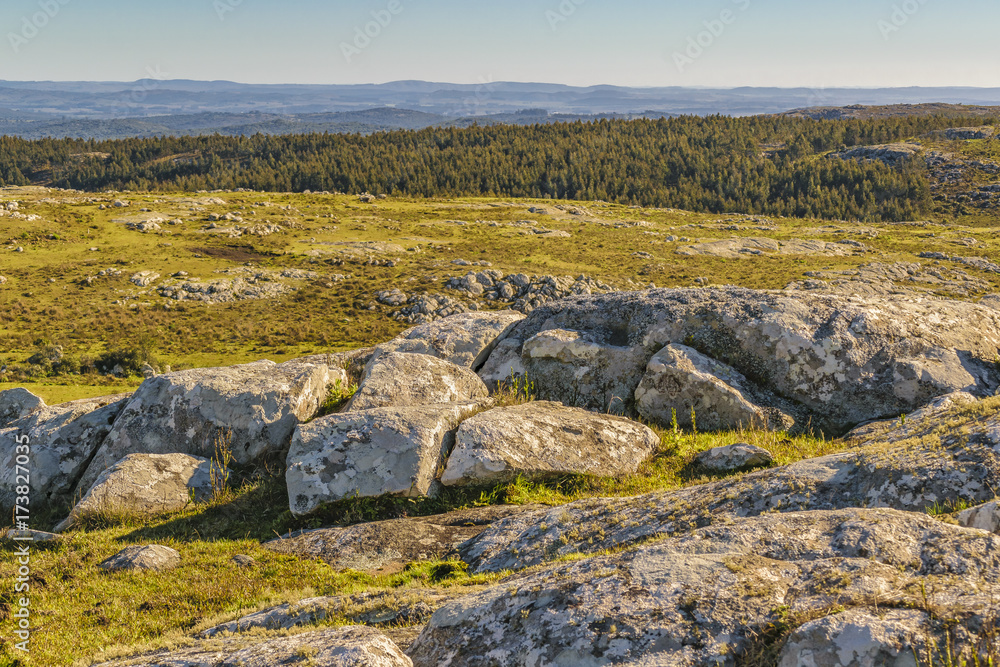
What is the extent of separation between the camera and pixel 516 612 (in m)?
5.36

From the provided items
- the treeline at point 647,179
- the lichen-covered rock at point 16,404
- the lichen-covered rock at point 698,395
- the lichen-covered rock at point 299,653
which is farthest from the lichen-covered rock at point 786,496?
the treeline at point 647,179

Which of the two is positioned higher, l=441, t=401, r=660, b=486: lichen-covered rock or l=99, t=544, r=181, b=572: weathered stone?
l=441, t=401, r=660, b=486: lichen-covered rock

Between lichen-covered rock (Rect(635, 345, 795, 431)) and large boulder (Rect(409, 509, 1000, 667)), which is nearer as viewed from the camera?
large boulder (Rect(409, 509, 1000, 667))

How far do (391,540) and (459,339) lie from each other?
869 centimetres

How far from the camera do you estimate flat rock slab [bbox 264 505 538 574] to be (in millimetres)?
9164

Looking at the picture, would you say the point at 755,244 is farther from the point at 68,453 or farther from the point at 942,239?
the point at 68,453

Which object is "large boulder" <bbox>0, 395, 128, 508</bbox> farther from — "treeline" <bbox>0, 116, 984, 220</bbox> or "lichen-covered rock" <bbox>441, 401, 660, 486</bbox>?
"treeline" <bbox>0, 116, 984, 220</bbox>

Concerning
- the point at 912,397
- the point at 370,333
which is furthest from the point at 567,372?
the point at 370,333

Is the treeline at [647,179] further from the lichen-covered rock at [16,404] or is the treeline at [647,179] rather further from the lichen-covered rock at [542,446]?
the lichen-covered rock at [16,404]

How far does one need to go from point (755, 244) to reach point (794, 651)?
102920 millimetres

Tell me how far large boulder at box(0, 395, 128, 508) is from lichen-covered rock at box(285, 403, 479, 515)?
6.03 m

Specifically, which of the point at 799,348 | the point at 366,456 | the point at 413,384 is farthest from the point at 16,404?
the point at 799,348

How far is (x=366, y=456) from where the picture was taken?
1124cm

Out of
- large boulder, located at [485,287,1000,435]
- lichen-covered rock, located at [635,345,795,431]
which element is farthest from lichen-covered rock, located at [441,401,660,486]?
large boulder, located at [485,287,1000,435]
